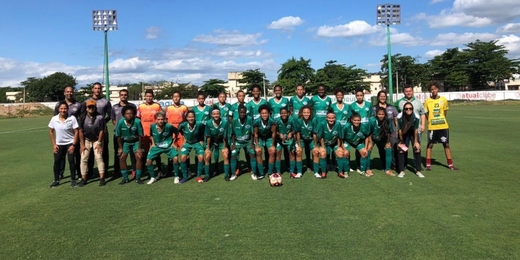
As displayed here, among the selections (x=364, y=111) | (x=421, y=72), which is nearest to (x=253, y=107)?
(x=364, y=111)

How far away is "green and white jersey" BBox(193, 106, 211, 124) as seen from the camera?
22.9 feet

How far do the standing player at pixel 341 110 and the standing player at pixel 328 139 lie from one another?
0.68ft

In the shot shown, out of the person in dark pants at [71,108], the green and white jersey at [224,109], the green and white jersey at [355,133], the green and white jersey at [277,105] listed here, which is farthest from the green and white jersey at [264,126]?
the person in dark pants at [71,108]

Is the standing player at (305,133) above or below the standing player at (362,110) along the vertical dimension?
below

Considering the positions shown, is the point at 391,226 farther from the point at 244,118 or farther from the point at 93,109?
the point at 93,109

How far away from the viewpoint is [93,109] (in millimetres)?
6336

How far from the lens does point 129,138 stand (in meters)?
6.46

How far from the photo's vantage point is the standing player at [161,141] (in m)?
6.45

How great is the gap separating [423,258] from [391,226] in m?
0.76

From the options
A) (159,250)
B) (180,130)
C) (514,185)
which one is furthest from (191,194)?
(514,185)

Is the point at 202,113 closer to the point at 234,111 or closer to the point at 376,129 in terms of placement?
the point at 234,111

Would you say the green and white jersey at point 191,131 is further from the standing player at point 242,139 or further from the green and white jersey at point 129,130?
the green and white jersey at point 129,130

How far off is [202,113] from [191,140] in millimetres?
675

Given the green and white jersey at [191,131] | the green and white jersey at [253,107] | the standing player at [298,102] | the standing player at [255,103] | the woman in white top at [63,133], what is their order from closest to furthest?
the woman in white top at [63,133]
the green and white jersey at [191,131]
the green and white jersey at [253,107]
the standing player at [255,103]
the standing player at [298,102]
